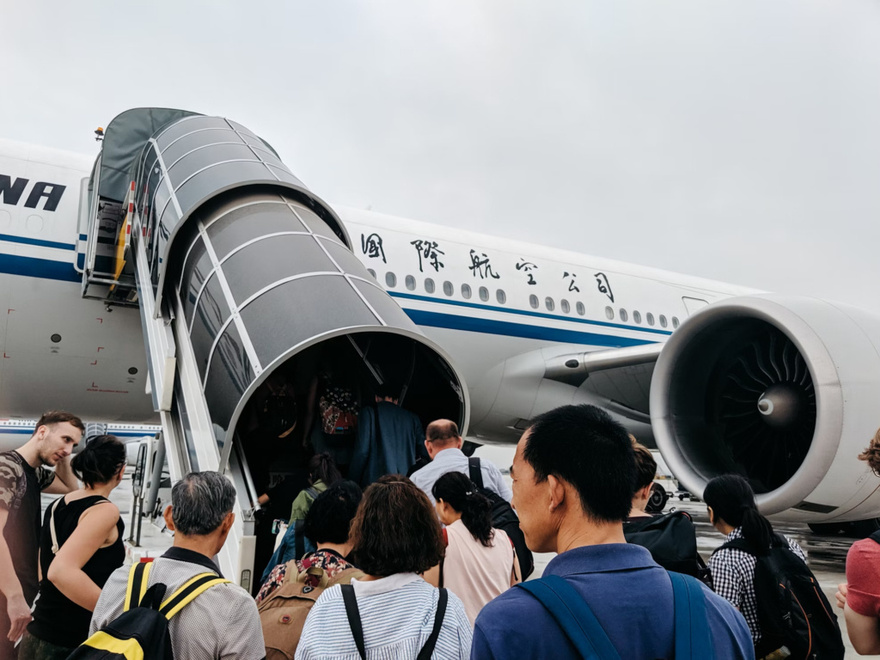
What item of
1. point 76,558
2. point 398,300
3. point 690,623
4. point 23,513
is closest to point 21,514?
point 23,513

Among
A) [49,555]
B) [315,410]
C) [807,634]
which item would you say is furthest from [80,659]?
[315,410]

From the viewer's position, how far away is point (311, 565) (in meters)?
2.06

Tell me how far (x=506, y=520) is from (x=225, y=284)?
2071mm

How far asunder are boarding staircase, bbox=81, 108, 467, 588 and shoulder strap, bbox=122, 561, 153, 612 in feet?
4.14

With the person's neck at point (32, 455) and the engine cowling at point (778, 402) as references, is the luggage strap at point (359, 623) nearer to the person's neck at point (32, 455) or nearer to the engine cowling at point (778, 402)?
the person's neck at point (32, 455)

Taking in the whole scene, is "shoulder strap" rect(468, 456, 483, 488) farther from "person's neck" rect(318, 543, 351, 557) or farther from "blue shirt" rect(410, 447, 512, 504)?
"person's neck" rect(318, 543, 351, 557)

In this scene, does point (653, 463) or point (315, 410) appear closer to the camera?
point (653, 463)

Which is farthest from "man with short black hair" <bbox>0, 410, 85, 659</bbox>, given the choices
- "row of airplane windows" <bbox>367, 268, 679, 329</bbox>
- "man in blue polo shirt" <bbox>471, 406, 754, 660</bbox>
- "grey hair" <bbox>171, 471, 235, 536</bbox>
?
"row of airplane windows" <bbox>367, 268, 679, 329</bbox>

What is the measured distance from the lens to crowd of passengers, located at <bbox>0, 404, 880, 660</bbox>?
1114 millimetres

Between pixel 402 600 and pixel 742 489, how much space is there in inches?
56.8

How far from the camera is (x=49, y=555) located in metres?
2.52

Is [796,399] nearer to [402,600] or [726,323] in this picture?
[726,323]

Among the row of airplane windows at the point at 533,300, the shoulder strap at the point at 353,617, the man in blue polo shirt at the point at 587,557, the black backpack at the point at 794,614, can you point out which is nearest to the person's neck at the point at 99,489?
the shoulder strap at the point at 353,617

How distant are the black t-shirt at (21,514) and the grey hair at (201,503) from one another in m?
0.86
